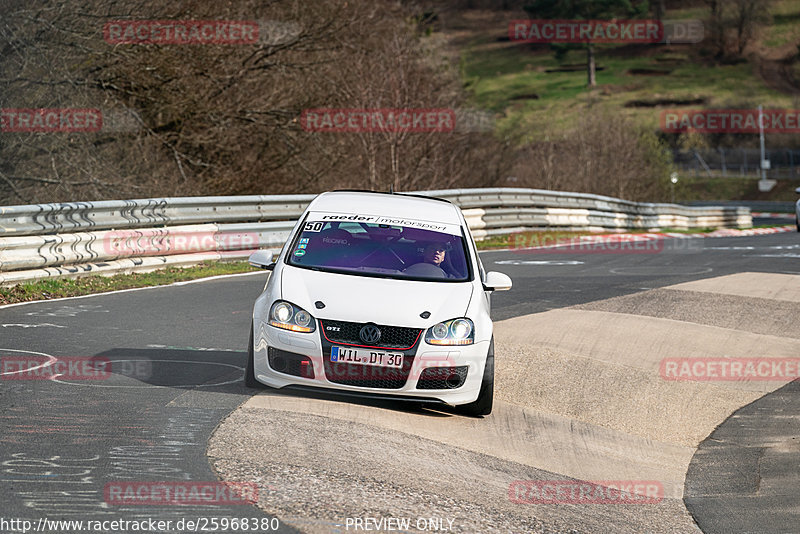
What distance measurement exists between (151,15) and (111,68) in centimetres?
138

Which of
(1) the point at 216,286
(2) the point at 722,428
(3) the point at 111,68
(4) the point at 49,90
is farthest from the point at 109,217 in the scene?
(2) the point at 722,428

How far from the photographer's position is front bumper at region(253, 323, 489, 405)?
23.7ft

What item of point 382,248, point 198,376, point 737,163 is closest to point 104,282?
point 198,376

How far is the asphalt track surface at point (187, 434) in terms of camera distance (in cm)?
522

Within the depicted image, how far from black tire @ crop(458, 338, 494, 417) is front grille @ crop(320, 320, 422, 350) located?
66 centimetres

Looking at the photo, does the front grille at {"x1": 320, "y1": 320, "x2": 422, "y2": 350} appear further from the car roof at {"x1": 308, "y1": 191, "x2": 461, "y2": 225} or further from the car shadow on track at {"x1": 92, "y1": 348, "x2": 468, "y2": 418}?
the car roof at {"x1": 308, "y1": 191, "x2": 461, "y2": 225}

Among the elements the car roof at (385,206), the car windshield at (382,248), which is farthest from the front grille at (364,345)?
the car roof at (385,206)

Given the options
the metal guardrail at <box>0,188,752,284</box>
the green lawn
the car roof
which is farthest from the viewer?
the green lawn

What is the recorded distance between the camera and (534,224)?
970 inches

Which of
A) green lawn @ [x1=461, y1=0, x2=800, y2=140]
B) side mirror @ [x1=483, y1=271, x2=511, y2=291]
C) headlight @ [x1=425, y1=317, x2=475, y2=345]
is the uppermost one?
side mirror @ [x1=483, y1=271, x2=511, y2=291]

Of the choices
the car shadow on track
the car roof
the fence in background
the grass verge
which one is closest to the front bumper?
the car shadow on track

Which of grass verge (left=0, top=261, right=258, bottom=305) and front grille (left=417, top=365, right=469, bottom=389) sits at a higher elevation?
front grille (left=417, top=365, right=469, bottom=389)

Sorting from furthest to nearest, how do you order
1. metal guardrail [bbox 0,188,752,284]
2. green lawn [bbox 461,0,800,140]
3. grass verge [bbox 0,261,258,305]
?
green lawn [bbox 461,0,800,140] → metal guardrail [bbox 0,188,752,284] → grass verge [bbox 0,261,258,305]

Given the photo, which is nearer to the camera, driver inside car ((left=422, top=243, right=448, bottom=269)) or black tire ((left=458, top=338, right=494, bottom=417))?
black tire ((left=458, top=338, right=494, bottom=417))
